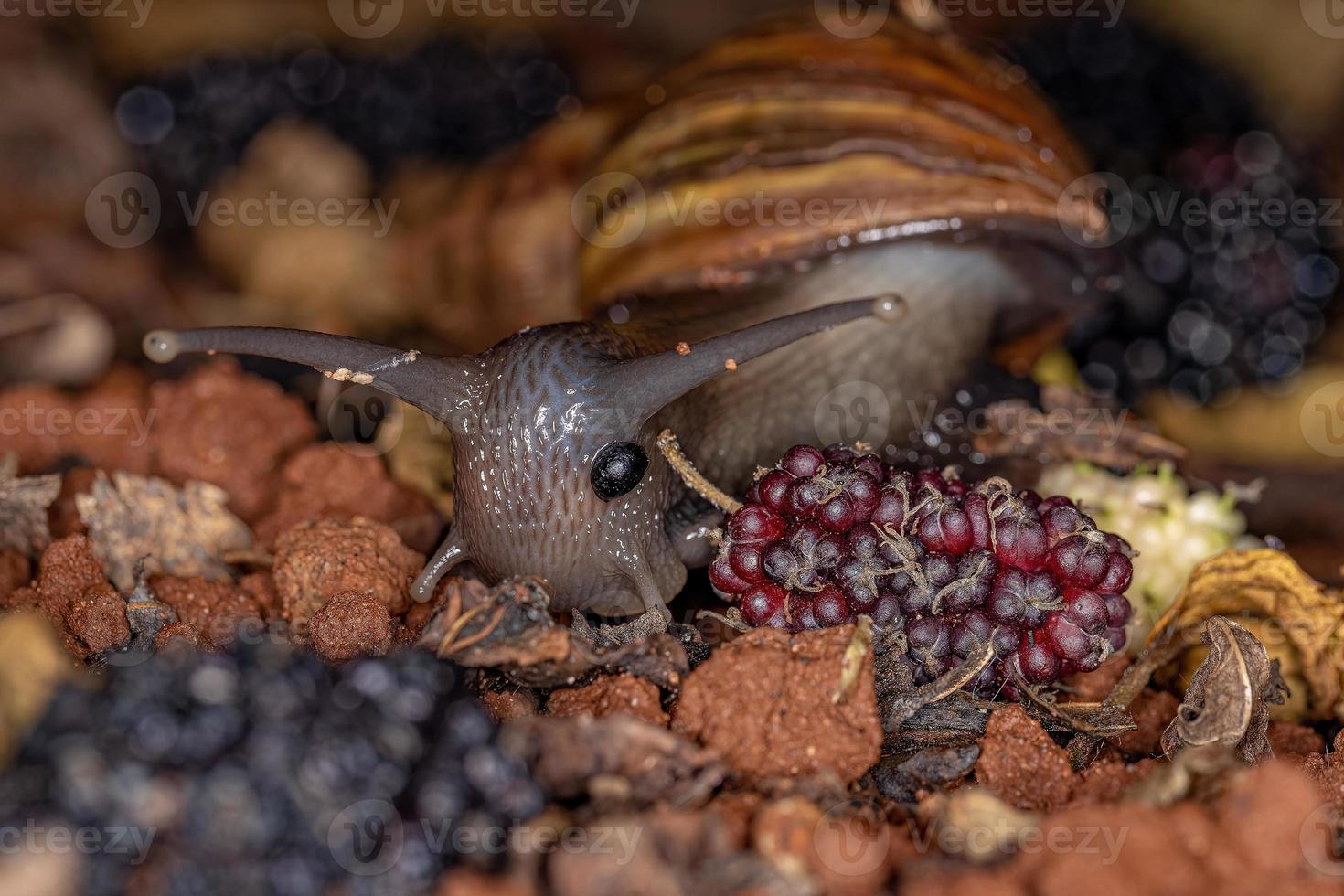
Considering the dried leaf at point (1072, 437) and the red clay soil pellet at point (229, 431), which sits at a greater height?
the red clay soil pellet at point (229, 431)

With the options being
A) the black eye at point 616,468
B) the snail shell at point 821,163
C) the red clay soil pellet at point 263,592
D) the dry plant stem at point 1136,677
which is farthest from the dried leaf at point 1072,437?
the red clay soil pellet at point 263,592

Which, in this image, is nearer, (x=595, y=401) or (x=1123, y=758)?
(x=1123, y=758)

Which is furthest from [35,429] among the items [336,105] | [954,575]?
[954,575]

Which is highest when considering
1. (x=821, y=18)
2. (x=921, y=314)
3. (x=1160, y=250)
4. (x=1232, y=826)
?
(x=821, y=18)

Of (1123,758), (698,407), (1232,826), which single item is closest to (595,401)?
(698,407)

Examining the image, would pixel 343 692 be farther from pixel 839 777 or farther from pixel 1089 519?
pixel 1089 519

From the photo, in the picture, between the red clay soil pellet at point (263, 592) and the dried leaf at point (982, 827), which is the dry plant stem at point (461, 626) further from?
the dried leaf at point (982, 827)

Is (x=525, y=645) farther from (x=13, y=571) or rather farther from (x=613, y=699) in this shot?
(x=13, y=571)
